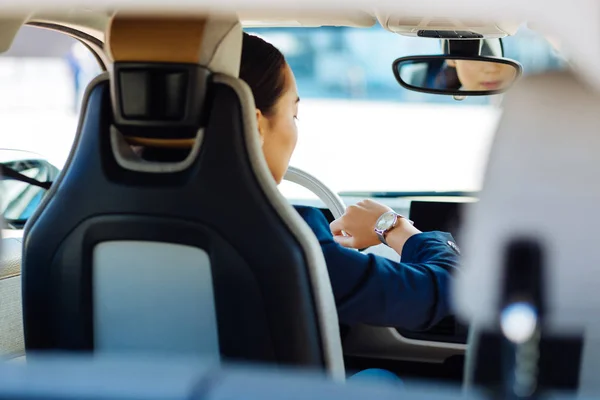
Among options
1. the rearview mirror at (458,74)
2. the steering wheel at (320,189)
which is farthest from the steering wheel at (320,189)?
the rearview mirror at (458,74)

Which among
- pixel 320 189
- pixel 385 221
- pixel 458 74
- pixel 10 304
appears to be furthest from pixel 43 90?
pixel 385 221

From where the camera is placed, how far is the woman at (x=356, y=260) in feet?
5.99

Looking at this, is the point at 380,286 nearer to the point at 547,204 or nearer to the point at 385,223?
the point at 385,223

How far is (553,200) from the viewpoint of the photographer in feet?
3.25

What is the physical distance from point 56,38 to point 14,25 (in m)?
0.96

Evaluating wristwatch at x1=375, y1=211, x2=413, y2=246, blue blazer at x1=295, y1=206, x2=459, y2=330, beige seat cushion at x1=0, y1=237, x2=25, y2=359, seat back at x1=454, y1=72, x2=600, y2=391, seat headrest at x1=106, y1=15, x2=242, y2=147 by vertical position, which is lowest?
beige seat cushion at x1=0, y1=237, x2=25, y2=359

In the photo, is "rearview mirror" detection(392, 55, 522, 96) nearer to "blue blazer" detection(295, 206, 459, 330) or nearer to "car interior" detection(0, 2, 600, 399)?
"car interior" detection(0, 2, 600, 399)

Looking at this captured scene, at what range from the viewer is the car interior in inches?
38.8

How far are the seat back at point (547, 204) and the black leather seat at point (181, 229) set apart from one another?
2.00ft

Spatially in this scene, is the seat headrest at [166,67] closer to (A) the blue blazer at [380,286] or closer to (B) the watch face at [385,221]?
(A) the blue blazer at [380,286]

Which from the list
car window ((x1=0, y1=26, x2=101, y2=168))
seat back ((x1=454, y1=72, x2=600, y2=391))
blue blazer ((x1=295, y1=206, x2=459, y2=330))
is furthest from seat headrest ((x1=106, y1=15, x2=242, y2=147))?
seat back ((x1=454, y1=72, x2=600, y2=391))

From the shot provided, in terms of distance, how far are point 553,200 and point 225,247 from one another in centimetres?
75

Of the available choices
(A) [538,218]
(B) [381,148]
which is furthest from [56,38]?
(B) [381,148]

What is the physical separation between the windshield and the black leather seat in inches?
60.4
